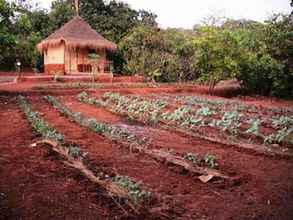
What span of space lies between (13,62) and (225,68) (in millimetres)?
22098

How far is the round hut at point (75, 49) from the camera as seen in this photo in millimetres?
29828

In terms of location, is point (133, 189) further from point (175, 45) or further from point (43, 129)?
point (175, 45)

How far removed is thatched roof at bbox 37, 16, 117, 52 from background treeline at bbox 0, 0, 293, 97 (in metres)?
1.60

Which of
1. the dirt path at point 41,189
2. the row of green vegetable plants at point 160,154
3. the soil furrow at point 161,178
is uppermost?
the row of green vegetable plants at point 160,154

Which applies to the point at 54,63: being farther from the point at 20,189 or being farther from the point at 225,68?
the point at 20,189

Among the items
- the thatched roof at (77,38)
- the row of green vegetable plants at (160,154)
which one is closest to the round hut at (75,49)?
the thatched roof at (77,38)

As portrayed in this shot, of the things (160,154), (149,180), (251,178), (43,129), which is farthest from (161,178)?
(43,129)

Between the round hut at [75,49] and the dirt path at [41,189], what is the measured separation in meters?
21.5

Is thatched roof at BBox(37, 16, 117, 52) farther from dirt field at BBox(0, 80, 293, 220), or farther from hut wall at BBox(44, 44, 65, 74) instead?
dirt field at BBox(0, 80, 293, 220)

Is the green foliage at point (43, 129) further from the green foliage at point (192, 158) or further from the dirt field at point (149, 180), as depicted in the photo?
the green foliage at point (192, 158)

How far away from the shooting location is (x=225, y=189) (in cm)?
590

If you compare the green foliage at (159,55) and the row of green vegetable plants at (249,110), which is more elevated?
the green foliage at (159,55)

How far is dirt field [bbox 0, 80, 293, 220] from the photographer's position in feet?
16.6

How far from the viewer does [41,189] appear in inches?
230
